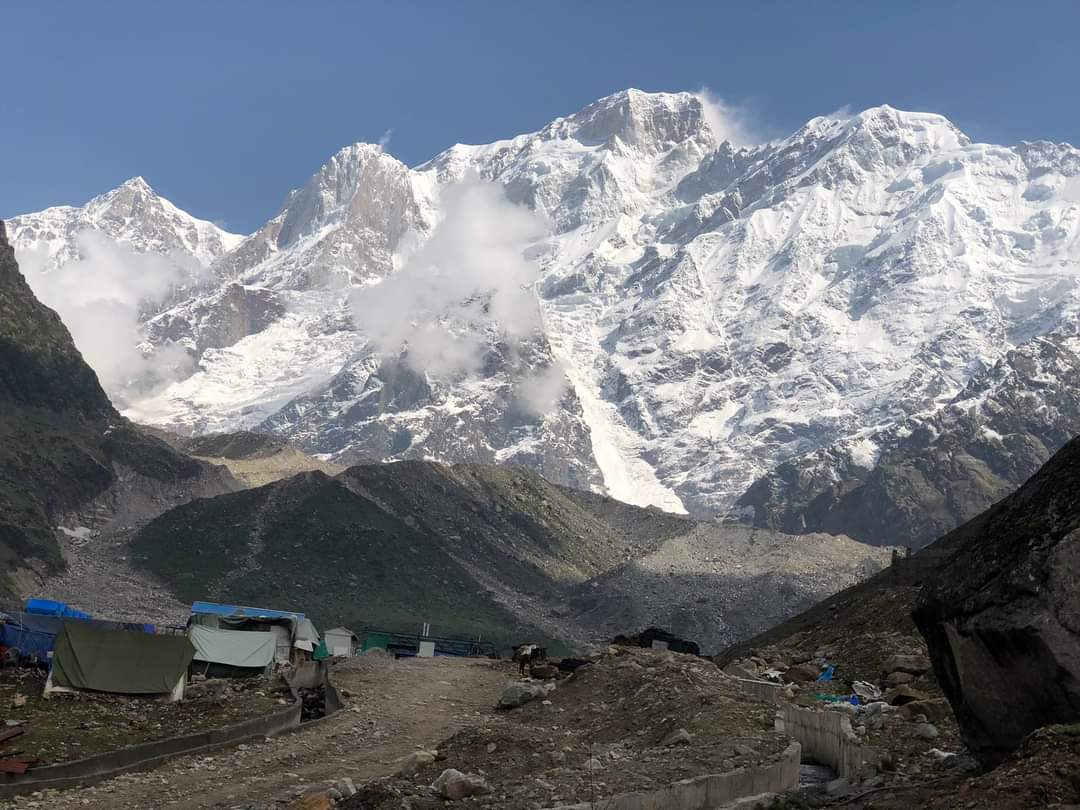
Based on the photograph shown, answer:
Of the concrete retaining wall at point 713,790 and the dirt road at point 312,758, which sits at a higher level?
the dirt road at point 312,758

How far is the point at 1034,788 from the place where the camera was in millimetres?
13836

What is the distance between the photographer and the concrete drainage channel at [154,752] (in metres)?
27.5

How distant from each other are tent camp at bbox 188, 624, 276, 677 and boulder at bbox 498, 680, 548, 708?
16398 millimetres

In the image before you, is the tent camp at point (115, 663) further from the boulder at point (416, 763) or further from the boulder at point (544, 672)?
the boulder at point (416, 763)

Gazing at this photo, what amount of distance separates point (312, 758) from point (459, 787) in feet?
31.1

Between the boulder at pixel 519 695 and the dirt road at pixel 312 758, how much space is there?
2.03 ft

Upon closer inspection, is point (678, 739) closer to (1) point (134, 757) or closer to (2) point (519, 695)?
(1) point (134, 757)

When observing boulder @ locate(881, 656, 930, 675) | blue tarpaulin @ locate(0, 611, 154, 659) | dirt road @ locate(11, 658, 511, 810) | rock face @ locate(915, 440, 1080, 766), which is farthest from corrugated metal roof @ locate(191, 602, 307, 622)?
rock face @ locate(915, 440, 1080, 766)

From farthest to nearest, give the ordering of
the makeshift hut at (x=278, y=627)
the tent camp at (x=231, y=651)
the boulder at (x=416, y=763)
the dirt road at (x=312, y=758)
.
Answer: the makeshift hut at (x=278, y=627)
the tent camp at (x=231, y=651)
the dirt road at (x=312, y=758)
the boulder at (x=416, y=763)

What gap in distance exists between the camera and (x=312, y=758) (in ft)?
97.6

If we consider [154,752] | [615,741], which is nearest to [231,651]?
[154,752]

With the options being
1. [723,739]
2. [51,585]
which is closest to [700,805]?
[723,739]

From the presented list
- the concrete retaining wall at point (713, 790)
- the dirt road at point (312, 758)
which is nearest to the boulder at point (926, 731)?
the concrete retaining wall at point (713, 790)

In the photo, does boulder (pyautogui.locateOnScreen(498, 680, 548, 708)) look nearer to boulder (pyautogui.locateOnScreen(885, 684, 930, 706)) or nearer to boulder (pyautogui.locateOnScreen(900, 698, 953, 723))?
boulder (pyautogui.locateOnScreen(885, 684, 930, 706))
